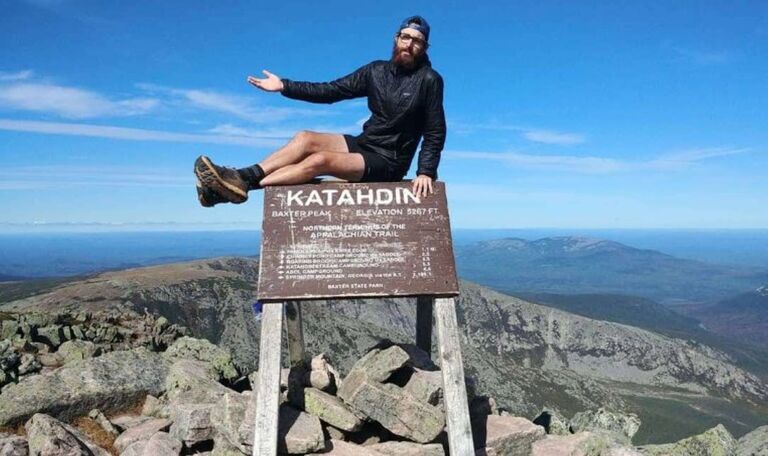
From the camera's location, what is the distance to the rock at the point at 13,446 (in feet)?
34.2

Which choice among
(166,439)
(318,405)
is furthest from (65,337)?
(318,405)

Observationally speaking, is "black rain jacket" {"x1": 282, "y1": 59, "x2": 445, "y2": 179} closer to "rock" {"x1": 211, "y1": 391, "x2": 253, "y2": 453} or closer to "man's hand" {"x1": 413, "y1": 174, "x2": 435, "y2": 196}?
"man's hand" {"x1": 413, "y1": 174, "x2": 435, "y2": 196}

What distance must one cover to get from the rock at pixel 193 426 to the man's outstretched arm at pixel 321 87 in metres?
6.48

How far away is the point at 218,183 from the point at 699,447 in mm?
13415

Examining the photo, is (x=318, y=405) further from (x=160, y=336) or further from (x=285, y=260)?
(x=160, y=336)

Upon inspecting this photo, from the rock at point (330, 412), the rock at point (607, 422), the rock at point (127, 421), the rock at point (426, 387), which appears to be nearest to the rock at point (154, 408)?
the rock at point (127, 421)

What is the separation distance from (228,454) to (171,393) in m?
4.22

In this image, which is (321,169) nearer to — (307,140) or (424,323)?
(307,140)

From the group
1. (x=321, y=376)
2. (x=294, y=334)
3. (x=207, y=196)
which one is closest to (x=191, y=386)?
(x=294, y=334)

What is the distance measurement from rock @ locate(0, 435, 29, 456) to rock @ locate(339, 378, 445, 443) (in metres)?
6.27

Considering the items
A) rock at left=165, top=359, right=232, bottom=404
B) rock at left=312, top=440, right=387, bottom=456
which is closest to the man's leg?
rock at left=312, top=440, right=387, bottom=456

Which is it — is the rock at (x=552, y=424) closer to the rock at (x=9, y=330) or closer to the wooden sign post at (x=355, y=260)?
the wooden sign post at (x=355, y=260)

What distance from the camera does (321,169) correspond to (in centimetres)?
1142

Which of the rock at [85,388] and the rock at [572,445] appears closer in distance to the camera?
the rock at [572,445]
